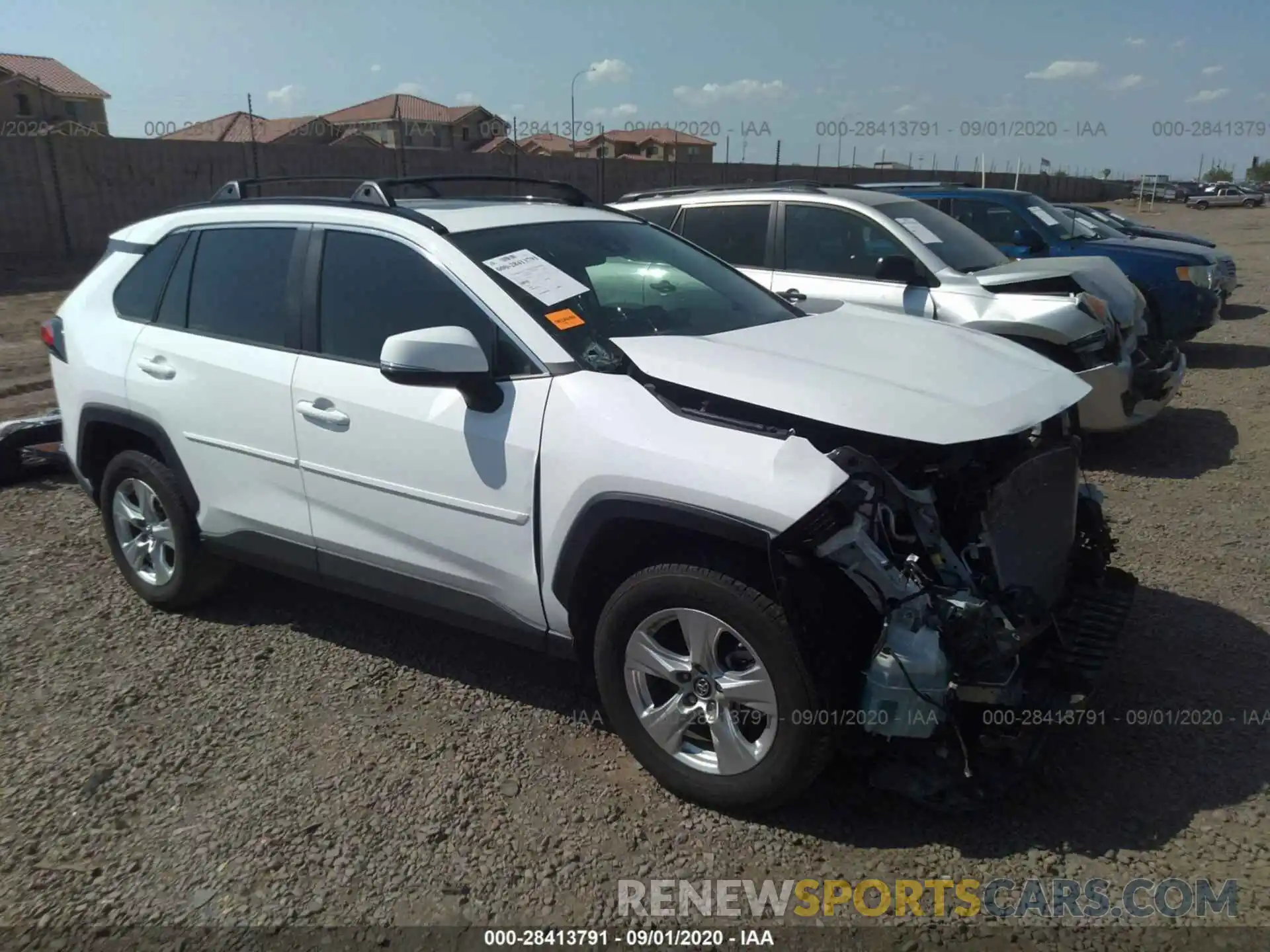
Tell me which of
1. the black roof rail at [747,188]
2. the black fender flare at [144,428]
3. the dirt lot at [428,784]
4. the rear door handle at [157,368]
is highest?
the black roof rail at [747,188]

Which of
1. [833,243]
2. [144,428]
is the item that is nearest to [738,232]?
[833,243]

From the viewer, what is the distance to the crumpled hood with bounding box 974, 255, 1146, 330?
618cm

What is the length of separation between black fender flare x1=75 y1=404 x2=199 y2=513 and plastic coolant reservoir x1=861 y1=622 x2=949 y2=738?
299 cm

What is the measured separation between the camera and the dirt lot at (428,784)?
8.77 ft

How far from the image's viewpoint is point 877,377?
3016 mm

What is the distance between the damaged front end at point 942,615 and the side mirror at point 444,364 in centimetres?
113

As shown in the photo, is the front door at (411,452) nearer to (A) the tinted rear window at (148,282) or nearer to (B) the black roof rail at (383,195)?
(B) the black roof rail at (383,195)

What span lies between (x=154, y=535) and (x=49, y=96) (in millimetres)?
47560

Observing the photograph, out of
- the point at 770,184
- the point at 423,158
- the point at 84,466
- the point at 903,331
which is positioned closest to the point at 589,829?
the point at 903,331

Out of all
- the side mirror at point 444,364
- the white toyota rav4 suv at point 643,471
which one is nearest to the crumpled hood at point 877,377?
the white toyota rav4 suv at point 643,471

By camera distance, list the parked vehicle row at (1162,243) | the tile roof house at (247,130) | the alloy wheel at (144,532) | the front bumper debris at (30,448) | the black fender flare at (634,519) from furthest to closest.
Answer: the tile roof house at (247,130)
the parked vehicle row at (1162,243)
the front bumper debris at (30,448)
the alloy wheel at (144,532)
the black fender flare at (634,519)

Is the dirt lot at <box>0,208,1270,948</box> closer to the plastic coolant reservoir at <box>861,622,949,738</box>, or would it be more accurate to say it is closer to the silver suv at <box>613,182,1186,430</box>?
the plastic coolant reservoir at <box>861,622,949,738</box>

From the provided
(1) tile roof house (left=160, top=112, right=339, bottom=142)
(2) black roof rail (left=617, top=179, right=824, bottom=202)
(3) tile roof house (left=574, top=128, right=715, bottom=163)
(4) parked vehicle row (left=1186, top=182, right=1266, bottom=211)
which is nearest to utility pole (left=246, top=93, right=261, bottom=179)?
(1) tile roof house (left=160, top=112, right=339, bottom=142)

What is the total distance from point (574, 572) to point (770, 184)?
5.09 metres
